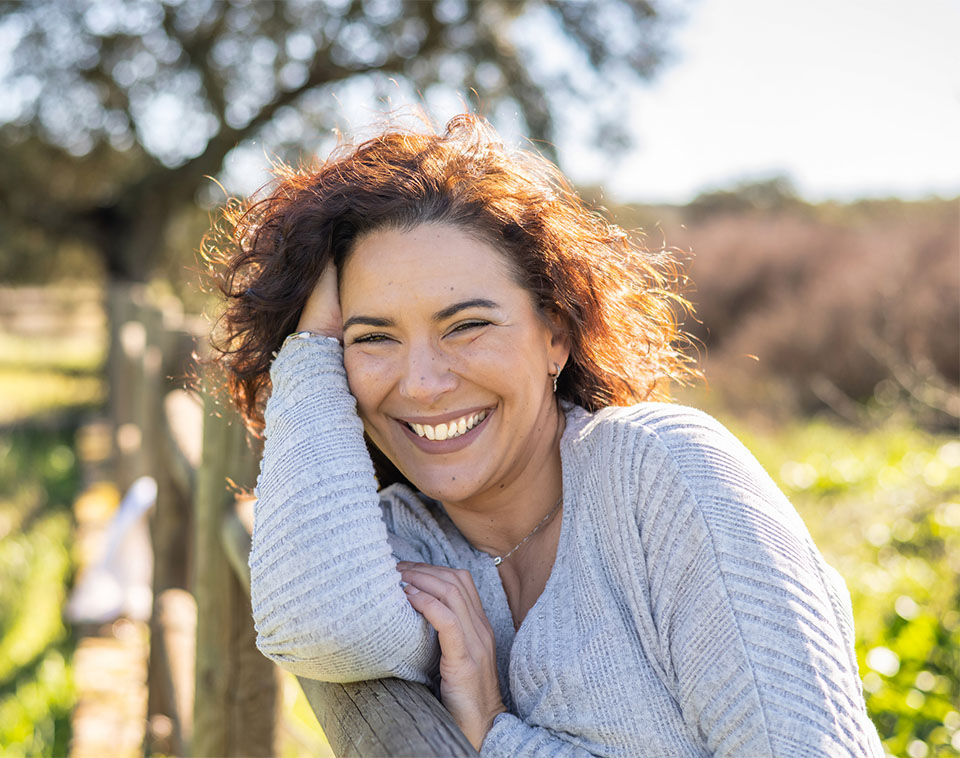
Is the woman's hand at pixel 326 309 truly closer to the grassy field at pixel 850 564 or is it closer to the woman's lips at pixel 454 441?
the woman's lips at pixel 454 441

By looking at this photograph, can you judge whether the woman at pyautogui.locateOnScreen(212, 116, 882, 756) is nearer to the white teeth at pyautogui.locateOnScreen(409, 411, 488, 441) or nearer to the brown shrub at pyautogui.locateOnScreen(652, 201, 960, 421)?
the white teeth at pyautogui.locateOnScreen(409, 411, 488, 441)

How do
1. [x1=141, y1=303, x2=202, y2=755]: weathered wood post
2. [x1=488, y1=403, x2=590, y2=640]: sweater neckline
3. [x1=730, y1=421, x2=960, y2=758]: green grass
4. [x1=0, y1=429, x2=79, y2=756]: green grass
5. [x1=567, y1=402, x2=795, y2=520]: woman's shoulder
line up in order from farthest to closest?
1. [x1=0, y1=429, x2=79, y2=756]: green grass
2. [x1=141, y1=303, x2=202, y2=755]: weathered wood post
3. [x1=730, y1=421, x2=960, y2=758]: green grass
4. [x1=488, y1=403, x2=590, y2=640]: sweater neckline
5. [x1=567, y1=402, x2=795, y2=520]: woman's shoulder

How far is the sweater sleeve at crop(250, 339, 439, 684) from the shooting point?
1433 mm

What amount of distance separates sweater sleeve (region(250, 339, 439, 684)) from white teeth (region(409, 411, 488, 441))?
142mm

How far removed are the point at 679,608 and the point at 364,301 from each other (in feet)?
2.77

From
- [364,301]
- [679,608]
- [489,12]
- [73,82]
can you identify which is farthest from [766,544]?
[73,82]

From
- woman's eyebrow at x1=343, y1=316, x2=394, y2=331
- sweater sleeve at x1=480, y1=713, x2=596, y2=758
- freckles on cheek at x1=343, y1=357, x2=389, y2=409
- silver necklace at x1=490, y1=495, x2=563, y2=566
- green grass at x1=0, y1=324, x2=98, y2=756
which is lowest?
green grass at x1=0, y1=324, x2=98, y2=756

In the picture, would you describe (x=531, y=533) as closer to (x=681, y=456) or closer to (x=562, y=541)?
(x=562, y=541)

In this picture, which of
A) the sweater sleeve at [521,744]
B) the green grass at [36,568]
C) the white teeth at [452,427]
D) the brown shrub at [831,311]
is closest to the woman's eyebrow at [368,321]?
the white teeth at [452,427]

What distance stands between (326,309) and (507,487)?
0.55 metres

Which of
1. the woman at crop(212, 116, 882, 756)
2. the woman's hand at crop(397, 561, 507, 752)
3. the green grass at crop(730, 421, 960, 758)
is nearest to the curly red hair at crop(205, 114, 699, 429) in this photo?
the woman at crop(212, 116, 882, 756)

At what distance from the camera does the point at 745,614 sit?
1314 millimetres

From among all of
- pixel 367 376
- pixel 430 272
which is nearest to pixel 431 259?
pixel 430 272

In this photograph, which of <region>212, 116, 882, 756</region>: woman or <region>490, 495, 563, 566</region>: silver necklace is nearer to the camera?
<region>212, 116, 882, 756</region>: woman
